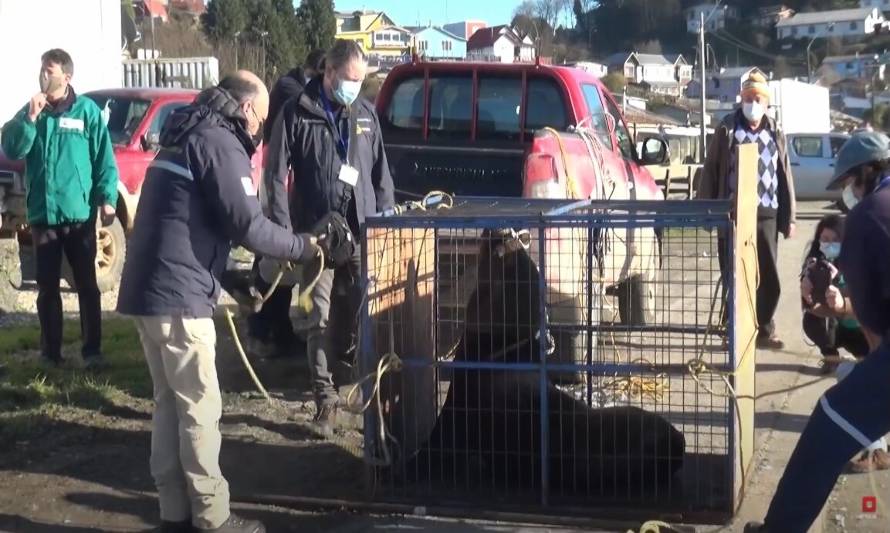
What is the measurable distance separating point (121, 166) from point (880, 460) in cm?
867

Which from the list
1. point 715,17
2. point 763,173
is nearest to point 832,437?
point 763,173

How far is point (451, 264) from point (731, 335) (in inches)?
72.8

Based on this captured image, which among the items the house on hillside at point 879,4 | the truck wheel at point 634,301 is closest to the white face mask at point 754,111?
the truck wheel at point 634,301

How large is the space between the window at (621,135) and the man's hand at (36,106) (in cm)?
444

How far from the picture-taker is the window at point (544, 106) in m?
8.97

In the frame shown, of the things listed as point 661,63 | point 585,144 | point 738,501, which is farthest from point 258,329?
point 661,63

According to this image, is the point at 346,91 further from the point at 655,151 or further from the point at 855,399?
the point at 655,151

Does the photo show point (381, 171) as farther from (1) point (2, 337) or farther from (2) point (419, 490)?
(1) point (2, 337)

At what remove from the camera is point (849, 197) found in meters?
5.50

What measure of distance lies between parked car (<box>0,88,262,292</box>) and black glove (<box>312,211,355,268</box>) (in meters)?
4.69

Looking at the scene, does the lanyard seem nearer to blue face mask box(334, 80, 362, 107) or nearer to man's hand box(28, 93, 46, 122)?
blue face mask box(334, 80, 362, 107)

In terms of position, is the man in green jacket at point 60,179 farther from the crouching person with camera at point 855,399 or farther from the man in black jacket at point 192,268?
the crouching person with camera at point 855,399

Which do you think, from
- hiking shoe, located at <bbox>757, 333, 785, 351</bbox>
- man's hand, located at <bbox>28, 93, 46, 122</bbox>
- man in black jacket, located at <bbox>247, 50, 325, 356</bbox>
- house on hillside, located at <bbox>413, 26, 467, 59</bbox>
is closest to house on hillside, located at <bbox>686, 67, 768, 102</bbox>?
house on hillside, located at <bbox>413, 26, 467, 59</bbox>

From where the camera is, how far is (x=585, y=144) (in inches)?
346
